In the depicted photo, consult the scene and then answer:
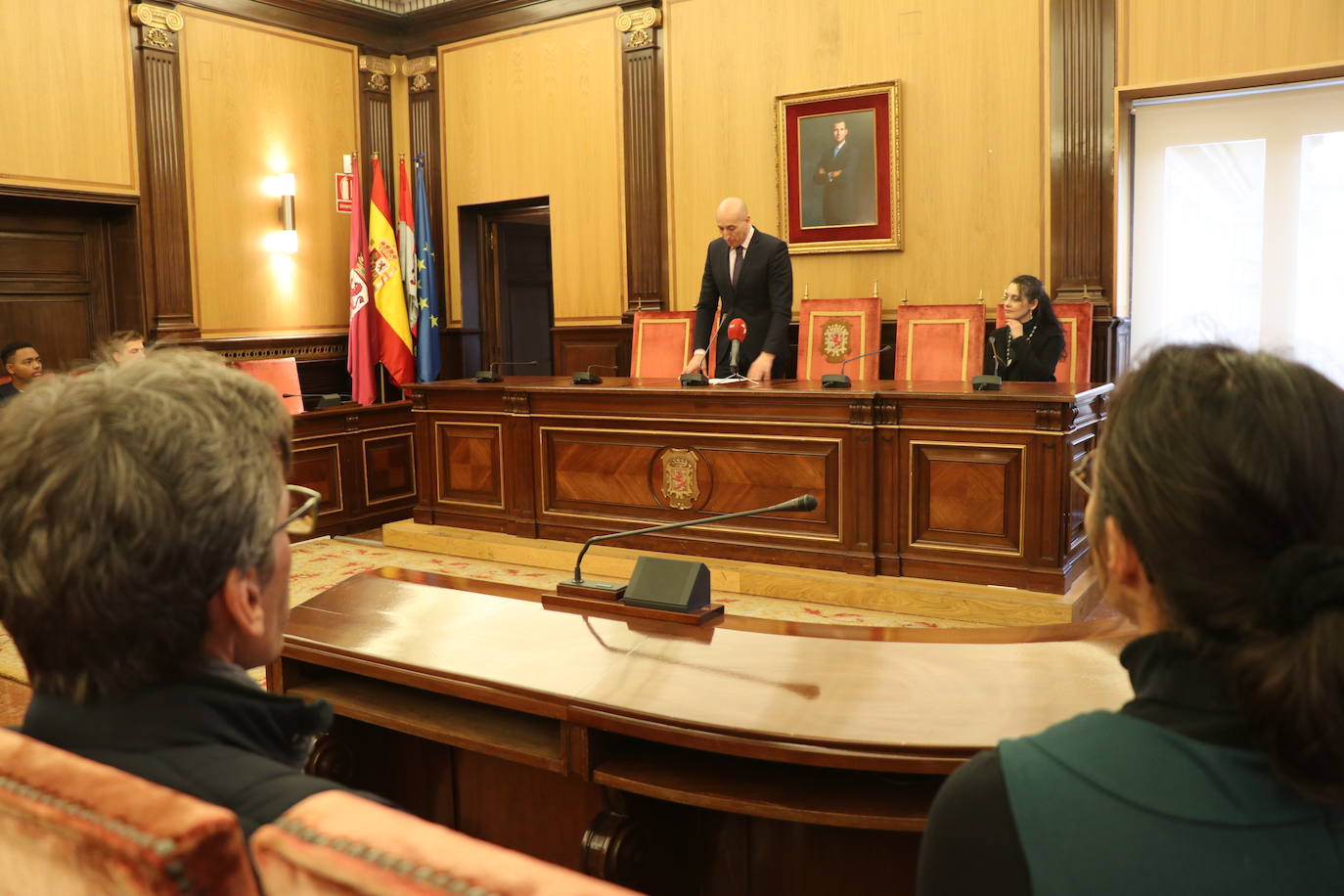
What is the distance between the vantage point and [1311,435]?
2.72 feet

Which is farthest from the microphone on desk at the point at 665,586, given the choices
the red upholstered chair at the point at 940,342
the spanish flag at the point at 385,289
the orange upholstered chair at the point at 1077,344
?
the spanish flag at the point at 385,289

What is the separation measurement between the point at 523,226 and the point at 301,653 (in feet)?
24.9

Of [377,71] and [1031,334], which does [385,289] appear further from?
[1031,334]

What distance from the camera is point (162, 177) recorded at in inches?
295

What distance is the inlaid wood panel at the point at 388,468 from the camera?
7.13 metres

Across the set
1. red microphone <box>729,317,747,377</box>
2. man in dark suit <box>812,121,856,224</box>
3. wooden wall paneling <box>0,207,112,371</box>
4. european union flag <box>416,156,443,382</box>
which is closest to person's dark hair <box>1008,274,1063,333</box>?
red microphone <box>729,317,747,377</box>

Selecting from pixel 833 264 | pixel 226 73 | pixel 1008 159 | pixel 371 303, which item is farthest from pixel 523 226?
pixel 1008 159

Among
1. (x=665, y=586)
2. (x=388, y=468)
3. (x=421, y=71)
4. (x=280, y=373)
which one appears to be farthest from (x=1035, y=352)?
(x=421, y=71)

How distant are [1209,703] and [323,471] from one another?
6.44 m

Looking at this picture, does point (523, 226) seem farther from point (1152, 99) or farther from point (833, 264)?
point (1152, 99)

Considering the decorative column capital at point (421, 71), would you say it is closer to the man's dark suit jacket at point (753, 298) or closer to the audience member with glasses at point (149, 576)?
the man's dark suit jacket at point (753, 298)

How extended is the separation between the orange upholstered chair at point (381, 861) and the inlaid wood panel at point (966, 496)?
13.2ft

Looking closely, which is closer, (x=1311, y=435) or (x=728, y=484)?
(x=1311, y=435)

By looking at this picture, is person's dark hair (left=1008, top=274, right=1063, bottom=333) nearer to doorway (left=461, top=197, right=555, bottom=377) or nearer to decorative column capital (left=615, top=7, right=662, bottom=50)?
decorative column capital (left=615, top=7, right=662, bottom=50)
